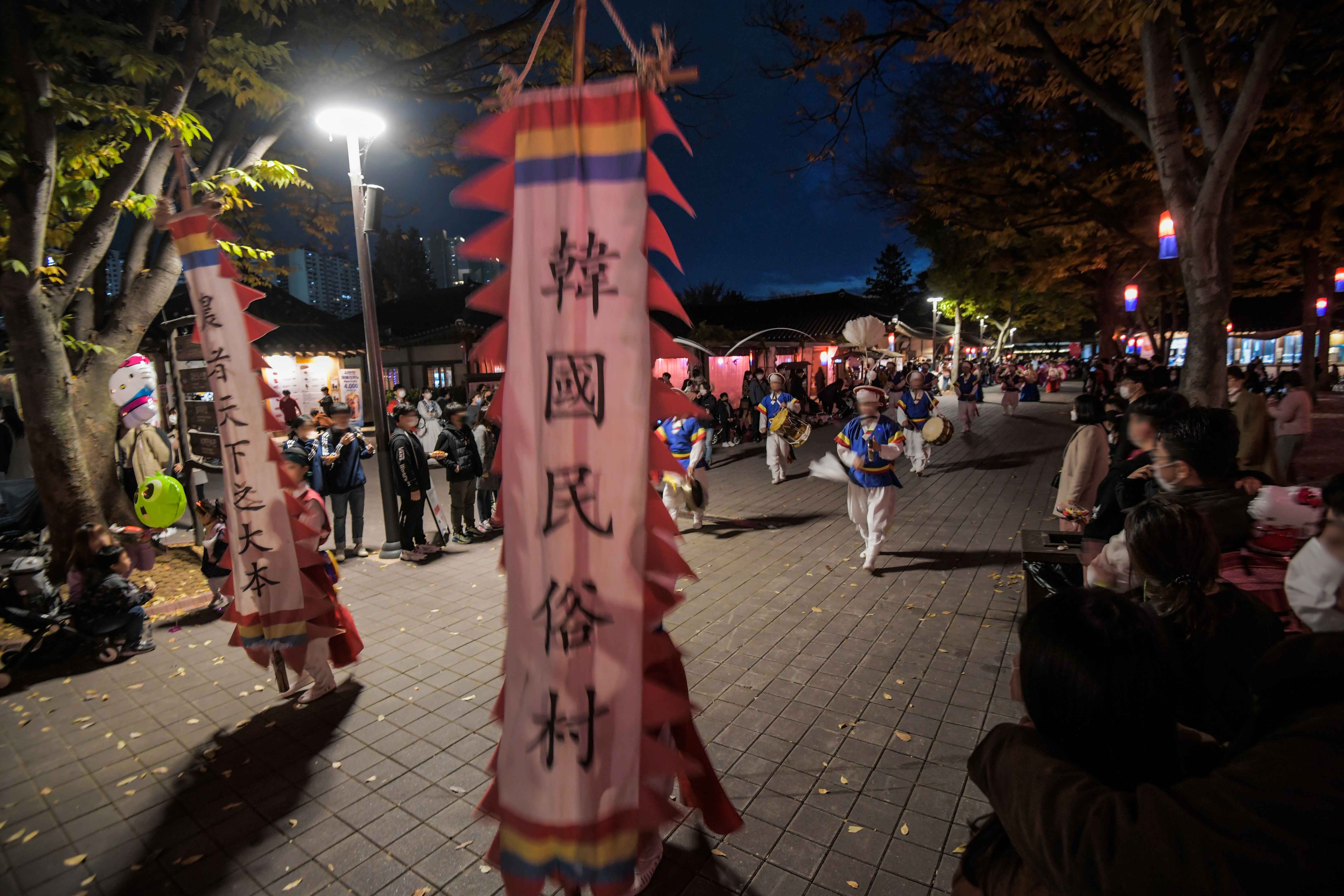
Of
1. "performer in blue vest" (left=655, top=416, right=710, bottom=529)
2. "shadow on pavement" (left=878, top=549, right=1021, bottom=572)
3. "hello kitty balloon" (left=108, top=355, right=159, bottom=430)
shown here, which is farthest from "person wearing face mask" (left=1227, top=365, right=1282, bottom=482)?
"hello kitty balloon" (left=108, top=355, right=159, bottom=430)

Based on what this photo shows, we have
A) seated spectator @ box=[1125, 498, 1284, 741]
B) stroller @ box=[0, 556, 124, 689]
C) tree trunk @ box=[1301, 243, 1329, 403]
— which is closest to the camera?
seated spectator @ box=[1125, 498, 1284, 741]

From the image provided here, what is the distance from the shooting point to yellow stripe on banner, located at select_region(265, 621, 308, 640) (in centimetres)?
419

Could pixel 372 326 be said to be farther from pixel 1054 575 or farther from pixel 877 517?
pixel 1054 575

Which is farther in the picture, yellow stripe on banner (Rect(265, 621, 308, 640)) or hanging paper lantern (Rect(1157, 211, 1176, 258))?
hanging paper lantern (Rect(1157, 211, 1176, 258))

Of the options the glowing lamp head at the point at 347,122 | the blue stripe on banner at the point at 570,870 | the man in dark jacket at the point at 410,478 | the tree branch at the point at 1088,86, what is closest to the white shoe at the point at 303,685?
the man in dark jacket at the point at 410,478

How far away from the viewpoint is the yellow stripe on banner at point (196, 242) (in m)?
4.08

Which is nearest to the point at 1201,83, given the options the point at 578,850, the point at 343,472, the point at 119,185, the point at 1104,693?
the point at 1104,693

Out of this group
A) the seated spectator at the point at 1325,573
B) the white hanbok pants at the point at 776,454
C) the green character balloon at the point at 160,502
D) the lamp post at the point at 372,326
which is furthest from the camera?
the white hanbok pants at the point at 776,454

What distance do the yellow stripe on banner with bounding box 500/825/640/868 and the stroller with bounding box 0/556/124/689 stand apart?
19.5ft

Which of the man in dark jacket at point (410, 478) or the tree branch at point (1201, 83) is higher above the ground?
the tree branch at point (1201, 83)

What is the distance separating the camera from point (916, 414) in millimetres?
12742

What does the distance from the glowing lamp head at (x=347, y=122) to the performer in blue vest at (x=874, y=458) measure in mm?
7180

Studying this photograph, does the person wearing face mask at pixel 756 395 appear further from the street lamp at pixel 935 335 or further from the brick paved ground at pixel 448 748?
the street lamp at pixel 935 335

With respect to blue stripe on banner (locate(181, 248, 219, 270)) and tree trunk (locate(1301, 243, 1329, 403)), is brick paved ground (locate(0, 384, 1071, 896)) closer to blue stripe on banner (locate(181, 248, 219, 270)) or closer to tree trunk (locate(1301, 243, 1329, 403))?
blue stripe on banner (locate(181, 248, 219, 270))
